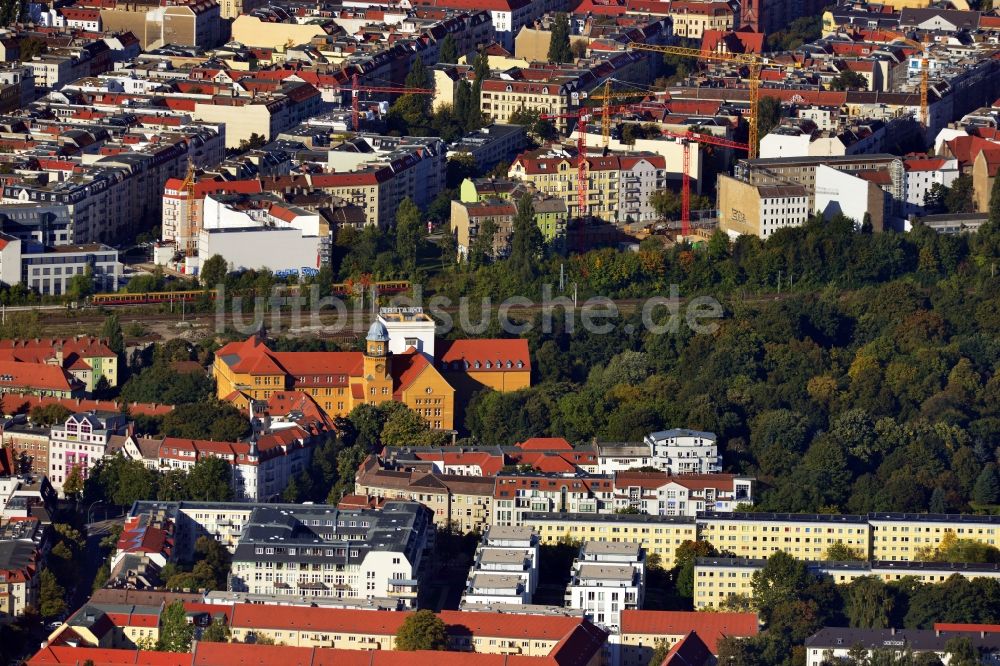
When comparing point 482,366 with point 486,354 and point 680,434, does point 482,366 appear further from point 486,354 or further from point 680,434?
point 680,434

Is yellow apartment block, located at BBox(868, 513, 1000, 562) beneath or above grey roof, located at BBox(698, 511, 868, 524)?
beneath

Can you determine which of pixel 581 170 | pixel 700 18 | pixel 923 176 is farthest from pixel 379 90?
pixel 700 18

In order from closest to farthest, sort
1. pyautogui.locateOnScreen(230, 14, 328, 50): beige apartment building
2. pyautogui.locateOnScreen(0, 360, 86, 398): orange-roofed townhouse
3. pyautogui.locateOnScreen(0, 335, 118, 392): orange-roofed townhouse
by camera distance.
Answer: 1. pyautogui.locateOnScreen(0, 360, 86, 398): orange-roofed townhouse
2. pyautogui.locateOnScreen(0, 335, 118, 392): orange-roofed townhouse
3. pyautogui.locateOnScreen(230, 14, 328, 50): beige apartment building

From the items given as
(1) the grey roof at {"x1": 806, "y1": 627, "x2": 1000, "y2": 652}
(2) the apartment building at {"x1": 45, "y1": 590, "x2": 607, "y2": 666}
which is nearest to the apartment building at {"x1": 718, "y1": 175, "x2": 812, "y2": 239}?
(1) the grey roof at {"x1": 806, "y1": 627, "x2": 1000, "y2": 652}

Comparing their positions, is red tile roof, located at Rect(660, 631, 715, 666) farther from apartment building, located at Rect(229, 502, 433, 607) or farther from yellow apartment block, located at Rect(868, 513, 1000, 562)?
yellow apartment block, located at Rect(868, 513, 1000, 562)

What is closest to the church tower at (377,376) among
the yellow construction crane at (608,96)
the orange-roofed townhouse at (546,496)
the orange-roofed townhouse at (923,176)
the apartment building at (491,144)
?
the orange-roofed townhouse at (546,496)

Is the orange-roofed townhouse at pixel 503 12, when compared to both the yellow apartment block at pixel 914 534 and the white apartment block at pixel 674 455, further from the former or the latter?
the yellow apartment block at pixel 914 534
